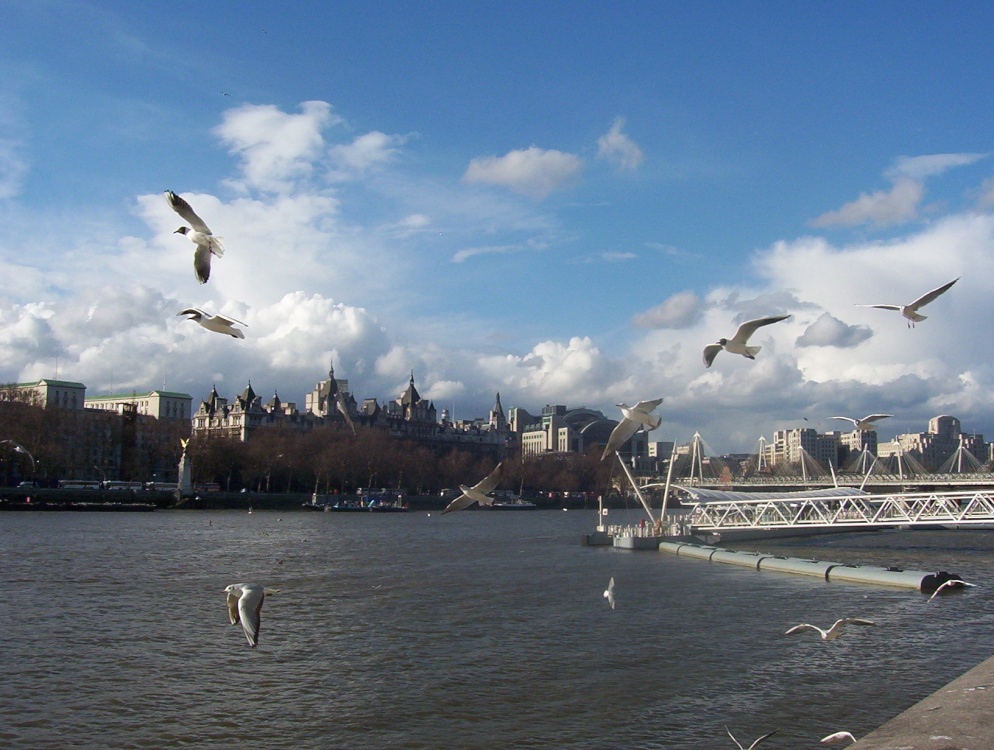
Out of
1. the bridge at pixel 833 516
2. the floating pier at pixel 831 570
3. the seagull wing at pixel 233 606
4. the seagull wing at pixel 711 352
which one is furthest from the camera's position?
the bridge at pixel 833 516

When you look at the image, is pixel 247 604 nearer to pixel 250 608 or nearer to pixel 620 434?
pixel 250 608

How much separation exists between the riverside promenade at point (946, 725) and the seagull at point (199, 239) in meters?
11.0

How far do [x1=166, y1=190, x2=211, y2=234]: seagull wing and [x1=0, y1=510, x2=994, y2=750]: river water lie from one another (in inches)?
394

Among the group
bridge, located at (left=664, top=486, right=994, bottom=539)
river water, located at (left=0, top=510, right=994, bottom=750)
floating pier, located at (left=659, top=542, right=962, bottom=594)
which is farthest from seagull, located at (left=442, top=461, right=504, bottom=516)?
bridge, located at (left=664, top=486, right=994, bottom=539)

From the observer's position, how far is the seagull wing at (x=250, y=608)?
12625mm

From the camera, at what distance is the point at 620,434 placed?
1777 cm

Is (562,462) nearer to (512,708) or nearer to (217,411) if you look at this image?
(217,411)

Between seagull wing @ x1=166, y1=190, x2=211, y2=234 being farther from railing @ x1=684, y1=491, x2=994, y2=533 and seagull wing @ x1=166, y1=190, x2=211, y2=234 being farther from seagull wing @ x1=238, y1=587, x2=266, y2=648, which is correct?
railing @ x1=684, y1=491, x2=994, y2=533

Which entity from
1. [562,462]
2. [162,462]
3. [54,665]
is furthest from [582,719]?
[562,462]

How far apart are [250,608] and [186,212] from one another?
5.33 m

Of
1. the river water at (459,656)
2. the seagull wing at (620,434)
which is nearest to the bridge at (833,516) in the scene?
the river water at (459,656)

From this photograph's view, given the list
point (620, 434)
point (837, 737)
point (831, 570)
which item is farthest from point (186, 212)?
point (831, 570)

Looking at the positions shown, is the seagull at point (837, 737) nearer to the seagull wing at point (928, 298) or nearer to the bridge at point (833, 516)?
the seagull wing at point (928, 298)

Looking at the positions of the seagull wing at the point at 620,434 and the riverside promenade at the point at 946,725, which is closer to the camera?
the riverside promenade at the point at 946,725
